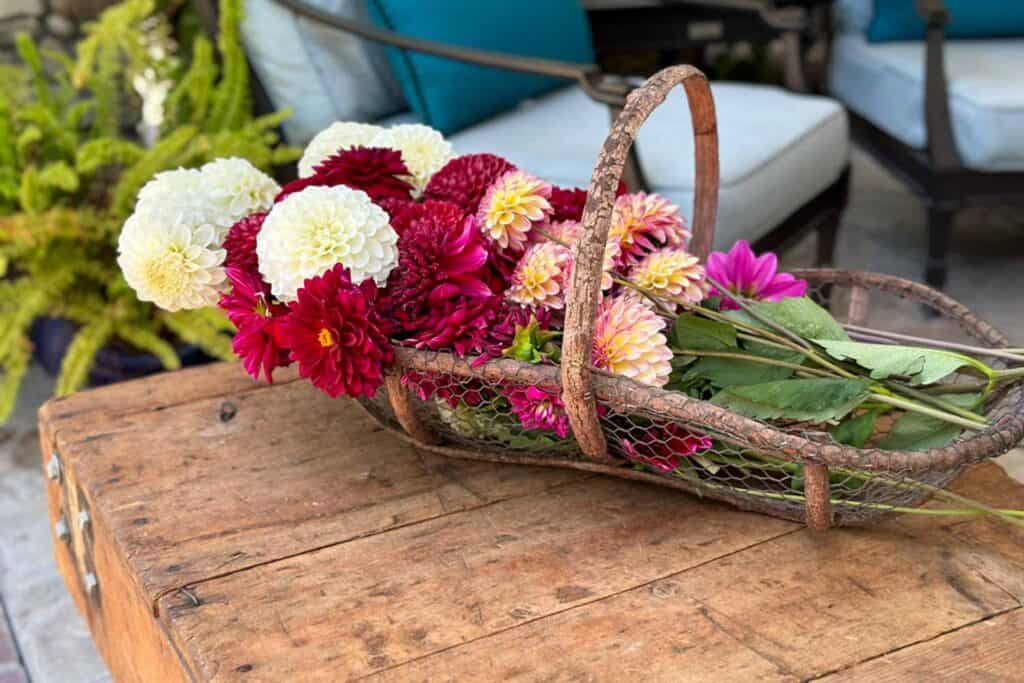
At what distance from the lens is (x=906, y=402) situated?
84 cm

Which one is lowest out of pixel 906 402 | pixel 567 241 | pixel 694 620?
pixel 694 620

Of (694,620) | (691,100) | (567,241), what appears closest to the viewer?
(694,620)

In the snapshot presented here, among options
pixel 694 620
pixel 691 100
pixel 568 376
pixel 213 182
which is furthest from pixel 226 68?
pixel 694 620

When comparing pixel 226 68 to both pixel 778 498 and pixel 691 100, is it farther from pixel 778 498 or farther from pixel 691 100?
pixel 778 498

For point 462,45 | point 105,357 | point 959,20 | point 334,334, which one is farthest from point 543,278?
point 959,20

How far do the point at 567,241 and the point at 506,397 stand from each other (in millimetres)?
141

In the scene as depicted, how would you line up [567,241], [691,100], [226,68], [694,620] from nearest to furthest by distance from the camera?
[694,620]
[567,241]
[691,100]
[226,68]

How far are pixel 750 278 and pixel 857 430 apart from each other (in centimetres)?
17

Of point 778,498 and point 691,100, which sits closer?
point 778,498

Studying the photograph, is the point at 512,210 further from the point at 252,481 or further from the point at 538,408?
the point at 252,481

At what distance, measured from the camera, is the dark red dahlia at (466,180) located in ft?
3.16

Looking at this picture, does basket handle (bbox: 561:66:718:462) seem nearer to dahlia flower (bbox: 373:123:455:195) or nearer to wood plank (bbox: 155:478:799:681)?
wood plank (bbox: 155:478:799:681)

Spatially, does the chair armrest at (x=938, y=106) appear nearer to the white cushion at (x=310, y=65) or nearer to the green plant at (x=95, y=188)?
the white cushion at (x=310, y=65)

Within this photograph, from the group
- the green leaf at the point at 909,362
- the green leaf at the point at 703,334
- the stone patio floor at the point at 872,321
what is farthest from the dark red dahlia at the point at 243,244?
the stone patio floor at the point at 872,321
